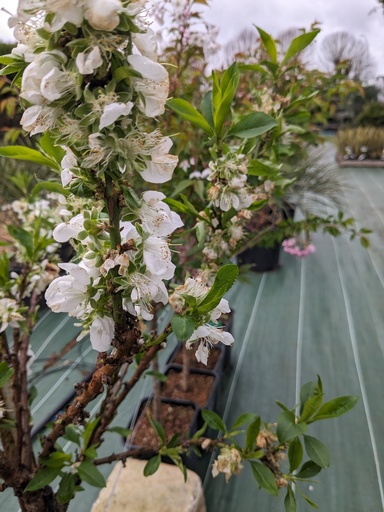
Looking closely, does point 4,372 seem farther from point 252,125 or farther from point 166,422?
point 166,422

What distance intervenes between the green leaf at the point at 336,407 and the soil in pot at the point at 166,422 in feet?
1.74

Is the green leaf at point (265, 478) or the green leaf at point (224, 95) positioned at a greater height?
the green leaf at point (224, 95)

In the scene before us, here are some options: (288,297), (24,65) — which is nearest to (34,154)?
(24,65)

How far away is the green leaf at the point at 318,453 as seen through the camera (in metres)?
0.59

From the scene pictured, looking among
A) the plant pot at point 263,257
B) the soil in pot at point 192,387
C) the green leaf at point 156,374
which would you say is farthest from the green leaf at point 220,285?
the plant pot at point 263,257

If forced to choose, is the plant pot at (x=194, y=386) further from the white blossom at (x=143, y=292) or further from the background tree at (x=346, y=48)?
the background tree at (x=346, y=48)

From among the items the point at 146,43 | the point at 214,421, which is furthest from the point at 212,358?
the point at 146,43

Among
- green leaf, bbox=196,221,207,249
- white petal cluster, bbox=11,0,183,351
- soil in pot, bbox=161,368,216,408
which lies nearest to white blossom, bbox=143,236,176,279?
white petal cluster, bbox=11,0,183,351

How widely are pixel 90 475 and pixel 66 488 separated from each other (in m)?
0.05

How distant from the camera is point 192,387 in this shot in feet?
4.32

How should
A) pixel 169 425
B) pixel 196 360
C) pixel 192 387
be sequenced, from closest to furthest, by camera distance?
1. pixel 169 425
2. pixel 192 387
3. pixel 196 360

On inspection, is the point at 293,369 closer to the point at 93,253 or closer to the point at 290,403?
the point at 290,403

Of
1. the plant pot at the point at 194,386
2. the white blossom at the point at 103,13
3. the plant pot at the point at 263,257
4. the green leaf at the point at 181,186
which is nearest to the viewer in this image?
the white blossom at the point at 103,13

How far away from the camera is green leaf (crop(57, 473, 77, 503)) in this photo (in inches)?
24.5
